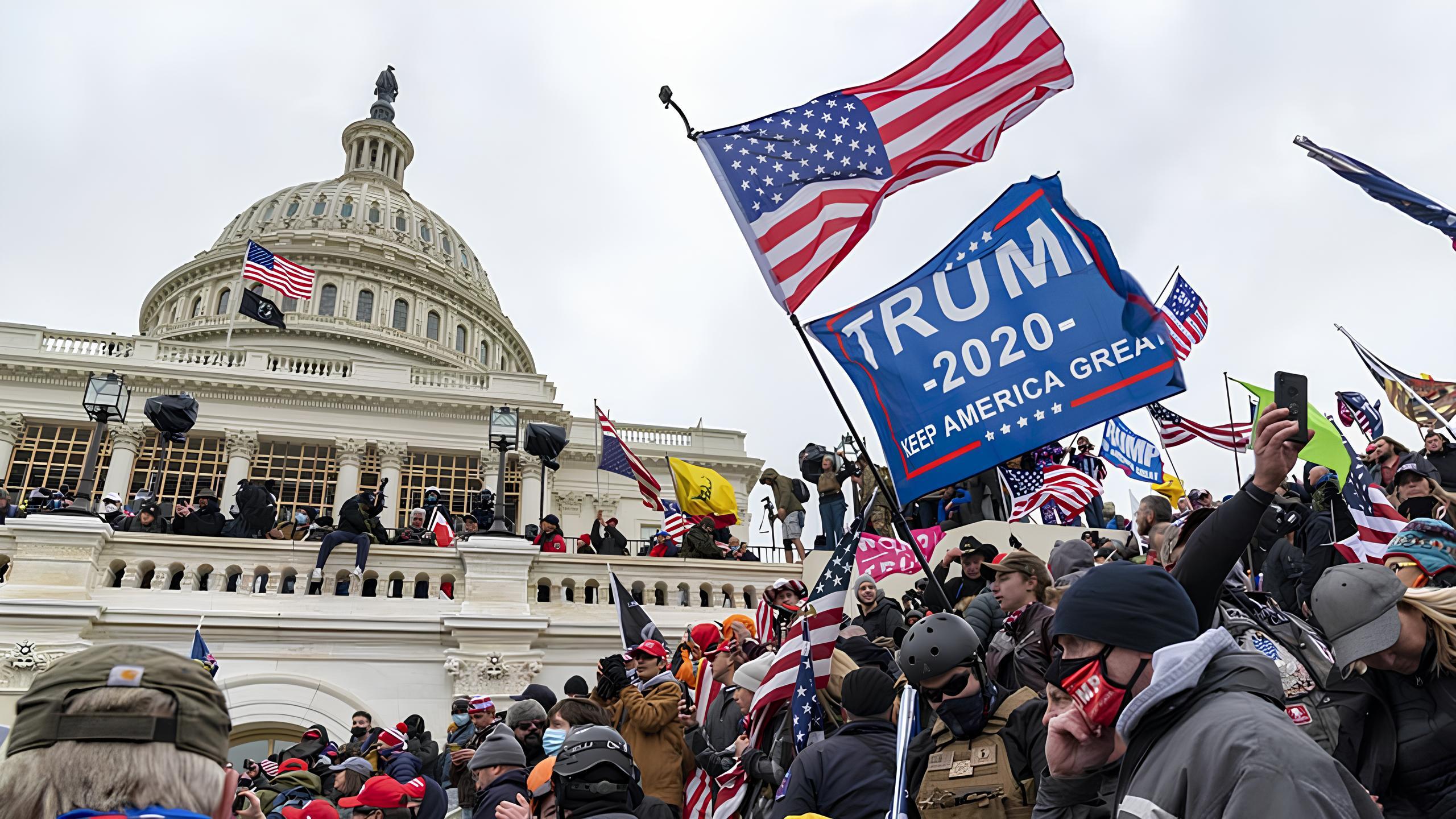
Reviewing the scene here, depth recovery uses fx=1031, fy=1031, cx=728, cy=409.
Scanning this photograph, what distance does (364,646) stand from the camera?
44.5 feet

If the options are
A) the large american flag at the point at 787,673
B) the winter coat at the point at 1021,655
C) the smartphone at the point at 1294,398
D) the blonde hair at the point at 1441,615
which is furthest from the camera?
the large american flag at the point at 787,673

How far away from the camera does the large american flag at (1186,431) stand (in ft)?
49.3

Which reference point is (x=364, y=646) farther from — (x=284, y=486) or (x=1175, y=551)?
(x=284, y=486)

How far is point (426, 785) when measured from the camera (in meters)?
7.09

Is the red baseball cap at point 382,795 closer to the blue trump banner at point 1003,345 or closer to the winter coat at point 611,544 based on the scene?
the blue trump banner at point 1003,345

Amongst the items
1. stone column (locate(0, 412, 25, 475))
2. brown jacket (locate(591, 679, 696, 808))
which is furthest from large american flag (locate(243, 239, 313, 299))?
brown jacket (locate(591, 679, 696, 808))

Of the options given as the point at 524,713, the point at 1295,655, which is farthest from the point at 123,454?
the point at 1295,655

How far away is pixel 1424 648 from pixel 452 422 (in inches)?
1602

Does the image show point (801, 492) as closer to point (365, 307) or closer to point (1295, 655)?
point (1295, 655)

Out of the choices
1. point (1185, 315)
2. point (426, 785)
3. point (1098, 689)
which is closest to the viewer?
point (1098, 689)

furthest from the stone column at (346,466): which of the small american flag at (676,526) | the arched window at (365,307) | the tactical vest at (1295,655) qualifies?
the tactical vest at (1295,655)

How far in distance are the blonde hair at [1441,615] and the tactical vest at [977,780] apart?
4.44ft

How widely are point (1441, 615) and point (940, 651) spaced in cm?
160

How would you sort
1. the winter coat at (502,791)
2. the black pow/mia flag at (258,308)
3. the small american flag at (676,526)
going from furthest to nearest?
the black pow/mia flag at (258,308)
the small american flag at (676,526)
the winter coat at (502,791)
